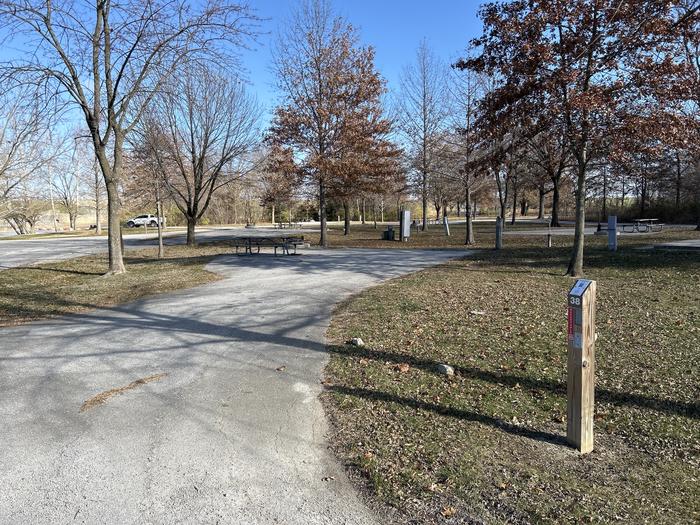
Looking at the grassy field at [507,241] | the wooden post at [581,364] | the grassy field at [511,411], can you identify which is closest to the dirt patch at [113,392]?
the grassy field at [511,411]

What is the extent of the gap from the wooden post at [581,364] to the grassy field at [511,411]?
14cm

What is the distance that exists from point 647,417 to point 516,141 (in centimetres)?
845

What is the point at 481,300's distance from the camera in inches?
321

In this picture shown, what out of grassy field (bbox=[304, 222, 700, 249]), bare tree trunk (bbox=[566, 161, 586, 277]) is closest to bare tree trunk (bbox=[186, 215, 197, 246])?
grassy field (bbox=[304, 222, 700, 249])

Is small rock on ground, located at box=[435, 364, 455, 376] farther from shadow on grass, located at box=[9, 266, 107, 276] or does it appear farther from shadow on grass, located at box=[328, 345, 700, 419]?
shadow on grass, located at box=[9, 266, 107, 276]

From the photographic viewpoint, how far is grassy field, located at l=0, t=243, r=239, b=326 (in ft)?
28.9

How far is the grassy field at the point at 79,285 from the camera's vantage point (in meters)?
8.81

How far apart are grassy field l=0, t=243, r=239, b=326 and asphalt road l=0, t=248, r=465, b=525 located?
4.56 ft

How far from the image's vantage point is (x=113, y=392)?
4527 mm

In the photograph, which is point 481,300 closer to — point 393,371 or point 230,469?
point 393,371

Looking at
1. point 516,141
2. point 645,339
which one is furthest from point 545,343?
point 516,141

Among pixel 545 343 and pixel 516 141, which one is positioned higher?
pixel 516 141

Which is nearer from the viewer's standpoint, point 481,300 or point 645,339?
point 645,339

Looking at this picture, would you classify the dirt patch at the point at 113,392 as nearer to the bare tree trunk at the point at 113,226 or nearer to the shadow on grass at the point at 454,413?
the shadow on grass at the point at 454,413
